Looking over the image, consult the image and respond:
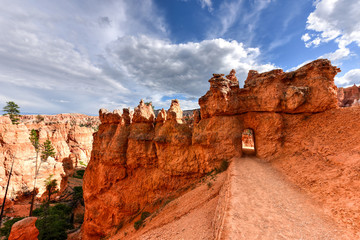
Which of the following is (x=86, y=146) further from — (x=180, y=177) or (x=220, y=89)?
(x=220, y=89)

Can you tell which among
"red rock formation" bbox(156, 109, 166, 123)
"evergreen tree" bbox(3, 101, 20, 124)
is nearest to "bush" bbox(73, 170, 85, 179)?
"evergreen tree" bbox(3, 101, 20, 124)

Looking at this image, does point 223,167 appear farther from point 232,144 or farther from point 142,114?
point 142,114

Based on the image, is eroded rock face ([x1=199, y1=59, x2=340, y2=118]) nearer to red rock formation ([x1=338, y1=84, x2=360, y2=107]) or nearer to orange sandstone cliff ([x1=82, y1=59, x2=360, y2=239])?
orange sandstone cliff ([x1=82, y1=59, x2=360, y2=239])

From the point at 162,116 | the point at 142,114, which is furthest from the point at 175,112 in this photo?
the point at 142,114

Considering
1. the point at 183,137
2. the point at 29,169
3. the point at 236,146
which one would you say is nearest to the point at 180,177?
the point at 183,137

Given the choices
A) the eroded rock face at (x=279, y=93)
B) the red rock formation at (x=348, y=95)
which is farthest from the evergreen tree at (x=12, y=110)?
the red rock formation at (x=348, y=95)

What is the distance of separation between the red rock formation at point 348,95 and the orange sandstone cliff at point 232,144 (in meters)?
57.1

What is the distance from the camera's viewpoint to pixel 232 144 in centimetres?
1350

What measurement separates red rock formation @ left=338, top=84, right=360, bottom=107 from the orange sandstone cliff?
187 ft

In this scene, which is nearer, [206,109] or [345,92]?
[206,109]

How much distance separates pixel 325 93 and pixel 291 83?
258cm

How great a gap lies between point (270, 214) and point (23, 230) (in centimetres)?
1898

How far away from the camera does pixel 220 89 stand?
46.2 feet

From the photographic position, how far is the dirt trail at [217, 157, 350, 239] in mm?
4747
